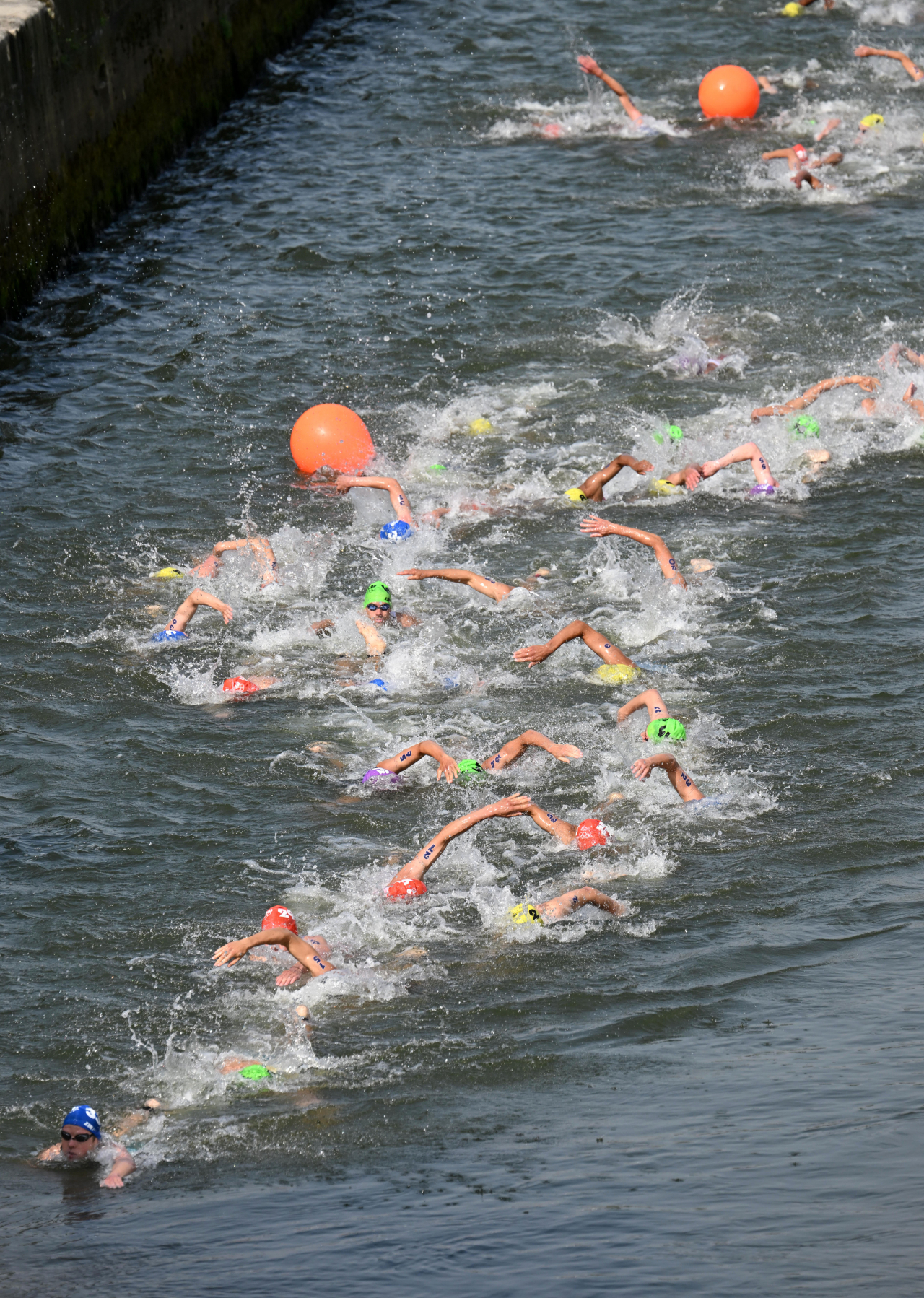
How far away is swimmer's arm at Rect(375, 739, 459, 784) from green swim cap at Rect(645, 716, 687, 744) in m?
1.37

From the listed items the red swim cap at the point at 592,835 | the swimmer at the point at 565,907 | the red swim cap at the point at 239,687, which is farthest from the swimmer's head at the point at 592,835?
the red swim cap at the point at 239,687

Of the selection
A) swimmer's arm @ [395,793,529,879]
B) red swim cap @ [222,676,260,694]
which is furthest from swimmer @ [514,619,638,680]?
red swim cap @ [222,676,260,694]

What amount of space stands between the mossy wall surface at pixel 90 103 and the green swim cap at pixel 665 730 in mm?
11126

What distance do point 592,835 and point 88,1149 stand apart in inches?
150

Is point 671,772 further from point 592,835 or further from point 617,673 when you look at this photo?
point 617,673

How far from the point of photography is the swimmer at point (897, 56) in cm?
2494

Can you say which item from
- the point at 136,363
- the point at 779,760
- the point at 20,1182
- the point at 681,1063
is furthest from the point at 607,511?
the point at 20,1182

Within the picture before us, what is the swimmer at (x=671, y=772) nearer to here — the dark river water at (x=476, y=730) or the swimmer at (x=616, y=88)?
the dark river water at (x=476, y=730)

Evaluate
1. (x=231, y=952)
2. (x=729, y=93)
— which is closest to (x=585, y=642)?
(x=231, y=952)

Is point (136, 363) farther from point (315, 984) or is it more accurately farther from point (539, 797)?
point (315, 984)

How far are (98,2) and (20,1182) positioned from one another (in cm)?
1739

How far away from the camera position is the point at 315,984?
363 inches

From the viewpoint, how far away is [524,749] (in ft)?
36.8

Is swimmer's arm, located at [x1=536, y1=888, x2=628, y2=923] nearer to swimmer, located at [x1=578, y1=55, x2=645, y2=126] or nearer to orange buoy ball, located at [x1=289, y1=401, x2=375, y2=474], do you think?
orange buoy ball, located at [x1=289, y1=401, x2=375, y2=474]
